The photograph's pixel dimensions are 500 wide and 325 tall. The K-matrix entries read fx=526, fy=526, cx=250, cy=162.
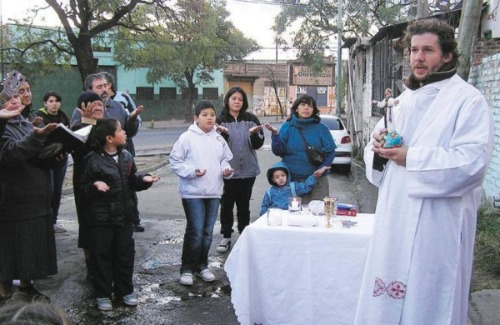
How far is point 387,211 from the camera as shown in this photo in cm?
275

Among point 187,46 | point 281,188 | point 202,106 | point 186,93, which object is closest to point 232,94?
point 202,106

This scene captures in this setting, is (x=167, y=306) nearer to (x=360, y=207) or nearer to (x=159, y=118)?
(x=360, y=207)

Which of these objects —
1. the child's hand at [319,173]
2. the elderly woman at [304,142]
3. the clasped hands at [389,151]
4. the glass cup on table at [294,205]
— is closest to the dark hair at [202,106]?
the elderly woman at [304,142]

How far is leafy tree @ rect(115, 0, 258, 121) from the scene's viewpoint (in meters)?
17.2

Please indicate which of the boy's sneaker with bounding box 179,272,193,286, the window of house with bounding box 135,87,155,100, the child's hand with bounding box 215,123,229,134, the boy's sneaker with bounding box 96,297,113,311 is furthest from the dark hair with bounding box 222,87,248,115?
the window of house with bounding box 135,87,155,100

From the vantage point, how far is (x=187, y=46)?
19.1 m

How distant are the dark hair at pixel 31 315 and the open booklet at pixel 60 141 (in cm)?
282

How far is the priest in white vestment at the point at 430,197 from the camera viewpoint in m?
2.54

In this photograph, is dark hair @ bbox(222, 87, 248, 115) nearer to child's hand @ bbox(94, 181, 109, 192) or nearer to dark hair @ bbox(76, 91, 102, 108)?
dark hair @ bbox(76, 91, 102, 108)

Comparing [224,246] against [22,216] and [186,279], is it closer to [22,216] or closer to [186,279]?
[186,279]

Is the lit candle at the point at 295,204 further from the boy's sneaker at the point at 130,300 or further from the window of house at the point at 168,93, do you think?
the window of house at the point at 168,93

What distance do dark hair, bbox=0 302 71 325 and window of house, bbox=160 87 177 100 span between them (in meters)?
38.6

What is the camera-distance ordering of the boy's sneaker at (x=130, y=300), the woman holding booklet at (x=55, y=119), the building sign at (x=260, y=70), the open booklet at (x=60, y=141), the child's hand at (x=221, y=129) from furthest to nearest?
the building sign at (x=260, y=70) < the woman holding booklet at (x=55, y=119) < the child's hand at (x=221, y=129) < the boy's sneaker at (x=130, y=300) < the open booklet at (x=60, y=141)

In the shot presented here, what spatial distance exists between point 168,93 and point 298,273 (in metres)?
36.8
